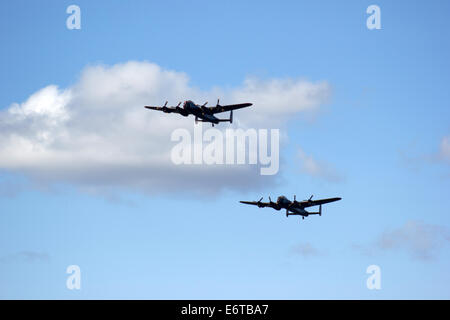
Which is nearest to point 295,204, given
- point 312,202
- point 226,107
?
point 312,202

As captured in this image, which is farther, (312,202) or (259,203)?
(259,203)

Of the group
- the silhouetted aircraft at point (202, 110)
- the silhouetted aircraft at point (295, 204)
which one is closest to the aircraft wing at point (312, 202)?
the silhouetted aircraft at point (295, 204)

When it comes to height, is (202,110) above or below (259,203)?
above

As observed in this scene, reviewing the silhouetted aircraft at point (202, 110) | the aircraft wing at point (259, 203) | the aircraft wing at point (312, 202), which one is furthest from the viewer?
the aircraft wing at point (259, 203)

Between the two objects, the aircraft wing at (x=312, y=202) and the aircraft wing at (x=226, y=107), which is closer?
the aircraft wing at (x=226, y=107)

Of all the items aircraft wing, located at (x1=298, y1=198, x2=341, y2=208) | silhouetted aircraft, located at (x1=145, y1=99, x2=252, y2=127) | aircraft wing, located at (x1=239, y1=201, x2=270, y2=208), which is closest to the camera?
silhouetted aircraft, located at (x1=145, y1=99, x2=252, y2=127)

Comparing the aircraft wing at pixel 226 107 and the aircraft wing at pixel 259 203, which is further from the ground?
the aircraft wing at pixel 226 107

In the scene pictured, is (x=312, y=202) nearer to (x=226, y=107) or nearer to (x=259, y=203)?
(x=259, y=203)

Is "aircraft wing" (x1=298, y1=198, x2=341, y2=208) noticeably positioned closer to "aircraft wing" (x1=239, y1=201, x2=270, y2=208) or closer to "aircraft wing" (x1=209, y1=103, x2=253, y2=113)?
"aircraft wing" (x1=239, y1=201, x2=270, y2=208)

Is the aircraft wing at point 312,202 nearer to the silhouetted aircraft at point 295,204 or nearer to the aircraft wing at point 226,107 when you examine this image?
the silhouetted aircraft at point 295,204

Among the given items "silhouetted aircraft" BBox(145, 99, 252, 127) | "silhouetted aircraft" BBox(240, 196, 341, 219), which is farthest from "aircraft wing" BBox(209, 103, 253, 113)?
"silhouetted aircraft" BBox(240, 196, 341, 219)
